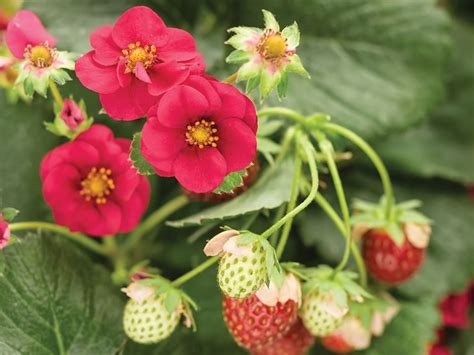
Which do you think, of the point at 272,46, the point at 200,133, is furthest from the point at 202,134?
the point at 272,46

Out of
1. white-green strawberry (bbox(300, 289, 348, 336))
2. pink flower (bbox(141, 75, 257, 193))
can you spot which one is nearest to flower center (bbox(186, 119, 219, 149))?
pink flower (bbox(141, 75, 257, 193))

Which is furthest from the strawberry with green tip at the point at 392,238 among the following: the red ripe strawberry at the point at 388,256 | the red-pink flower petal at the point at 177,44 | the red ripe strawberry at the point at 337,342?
the red-pink flower petal at the point at 177,44

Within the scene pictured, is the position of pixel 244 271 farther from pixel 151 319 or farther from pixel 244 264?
pixel 151 319

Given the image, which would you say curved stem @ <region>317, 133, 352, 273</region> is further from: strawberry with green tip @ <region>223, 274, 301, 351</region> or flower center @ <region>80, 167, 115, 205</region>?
flower center @ <region>80, 167, 115, 205</region>

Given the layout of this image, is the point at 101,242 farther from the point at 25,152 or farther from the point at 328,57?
the point at 328,57

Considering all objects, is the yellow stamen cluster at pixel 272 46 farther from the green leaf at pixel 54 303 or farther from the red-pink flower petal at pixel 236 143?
the green leaf at pixel 54 303
